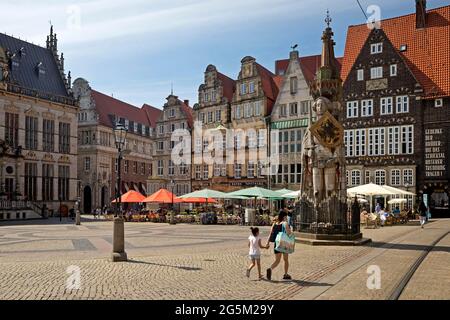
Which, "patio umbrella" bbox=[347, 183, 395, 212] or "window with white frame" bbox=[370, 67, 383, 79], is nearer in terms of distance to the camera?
"patio umbrella" bbox=[347, 183, 395, 212]

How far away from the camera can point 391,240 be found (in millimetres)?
20578

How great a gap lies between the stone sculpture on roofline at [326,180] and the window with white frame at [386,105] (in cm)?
2582

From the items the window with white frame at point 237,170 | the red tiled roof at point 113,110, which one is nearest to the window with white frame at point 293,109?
the window with white frame at point 237,170

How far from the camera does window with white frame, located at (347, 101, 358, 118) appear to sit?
46.2 meters

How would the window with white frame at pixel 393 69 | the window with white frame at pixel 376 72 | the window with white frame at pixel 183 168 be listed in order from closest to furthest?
the window with white frame at pixel 393 69, the window with white frame at pixel 376 72, the window with white frame at pixel 183 168

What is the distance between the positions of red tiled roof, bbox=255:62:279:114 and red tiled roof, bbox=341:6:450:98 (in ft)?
24.5

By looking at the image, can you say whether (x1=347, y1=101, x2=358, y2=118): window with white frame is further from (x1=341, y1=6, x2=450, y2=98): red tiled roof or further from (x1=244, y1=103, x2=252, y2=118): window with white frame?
(x1=244, y1=103, x2=252, y2=118): window with white frame

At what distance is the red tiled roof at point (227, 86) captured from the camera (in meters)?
53.0

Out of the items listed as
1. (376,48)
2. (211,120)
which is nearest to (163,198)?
(211,120)

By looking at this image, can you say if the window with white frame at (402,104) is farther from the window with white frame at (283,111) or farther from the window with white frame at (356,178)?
the window with white frame at (283,111)

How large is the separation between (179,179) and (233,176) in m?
7.60

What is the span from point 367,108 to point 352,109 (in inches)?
56.6

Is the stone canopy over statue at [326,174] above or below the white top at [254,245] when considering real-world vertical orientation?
above

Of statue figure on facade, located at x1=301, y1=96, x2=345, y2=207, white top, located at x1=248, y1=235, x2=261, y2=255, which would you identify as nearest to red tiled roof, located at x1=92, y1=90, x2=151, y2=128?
statue figure on facade, located at x1=301, y1=96, x2=345, y2=207
